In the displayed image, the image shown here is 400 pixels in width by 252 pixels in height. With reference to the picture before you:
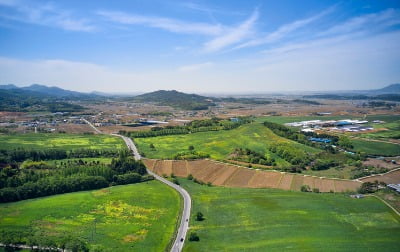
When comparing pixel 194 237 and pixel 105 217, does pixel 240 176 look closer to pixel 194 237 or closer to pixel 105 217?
pixel 194 237

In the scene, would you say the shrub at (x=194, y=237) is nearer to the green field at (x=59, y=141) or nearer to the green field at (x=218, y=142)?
the green field at (x=218, y=142)

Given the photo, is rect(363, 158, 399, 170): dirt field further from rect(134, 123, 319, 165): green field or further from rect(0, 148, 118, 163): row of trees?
rect(0, 148, 118, 163): row of trees

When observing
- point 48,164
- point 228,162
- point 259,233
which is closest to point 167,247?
point 259,233

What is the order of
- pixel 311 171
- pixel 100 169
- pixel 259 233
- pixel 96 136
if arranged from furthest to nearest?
pixel 96 136
pixel 311 171
pixel 100 169
pixel 259 233

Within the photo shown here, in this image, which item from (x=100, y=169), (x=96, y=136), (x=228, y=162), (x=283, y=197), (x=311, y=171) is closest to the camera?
(x=283, y=197)

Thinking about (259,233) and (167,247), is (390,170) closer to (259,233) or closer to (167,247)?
(259,233)

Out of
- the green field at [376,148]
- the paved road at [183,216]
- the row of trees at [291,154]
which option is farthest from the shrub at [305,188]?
the green field at [376,148]

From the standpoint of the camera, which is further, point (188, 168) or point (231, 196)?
point (188, 168)
